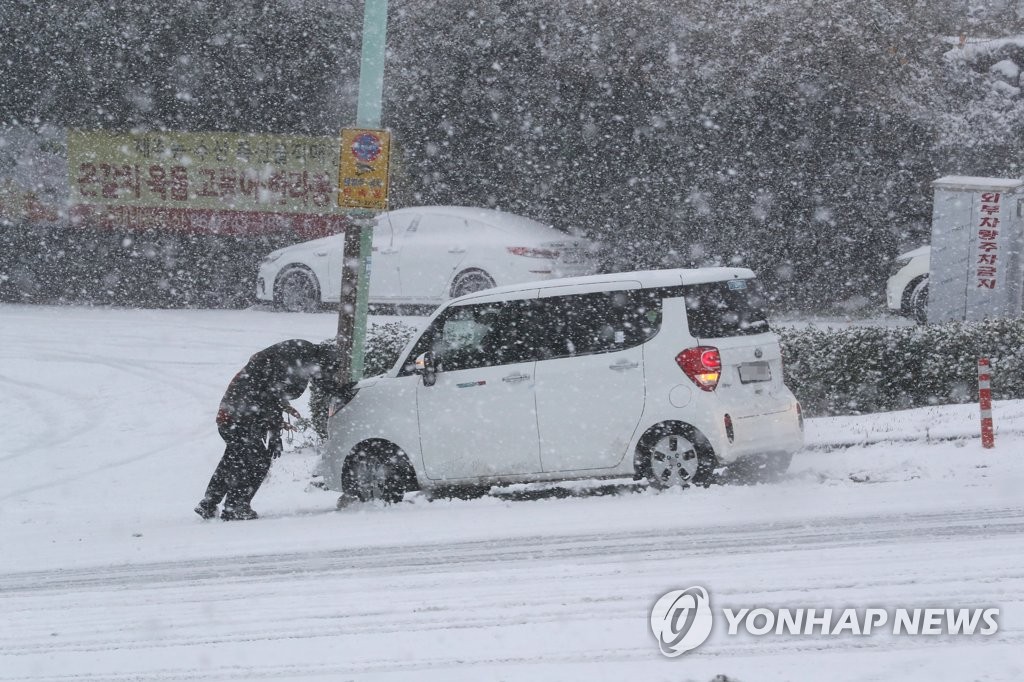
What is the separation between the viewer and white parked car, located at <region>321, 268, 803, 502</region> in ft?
28.4

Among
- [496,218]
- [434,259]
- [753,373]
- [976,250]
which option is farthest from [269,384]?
[976,250]

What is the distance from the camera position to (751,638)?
5.45m

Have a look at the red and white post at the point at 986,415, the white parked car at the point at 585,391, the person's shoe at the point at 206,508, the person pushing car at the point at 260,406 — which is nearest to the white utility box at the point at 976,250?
the red and white post at the point at 986,415

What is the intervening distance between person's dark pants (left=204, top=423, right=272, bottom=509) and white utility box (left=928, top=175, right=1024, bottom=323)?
29.1 ft

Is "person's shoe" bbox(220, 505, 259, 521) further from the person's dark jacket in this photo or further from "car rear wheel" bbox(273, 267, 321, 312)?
"car rear wheel" bbox(273, 267, 321, 312)

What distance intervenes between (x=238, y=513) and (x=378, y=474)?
1.14 metres

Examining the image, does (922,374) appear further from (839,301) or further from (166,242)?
(166,242)

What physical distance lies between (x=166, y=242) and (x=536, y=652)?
697 inches

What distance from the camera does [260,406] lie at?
367 inches

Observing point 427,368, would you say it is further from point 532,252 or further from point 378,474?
point 532,252

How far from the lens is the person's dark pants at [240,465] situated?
9.34 m

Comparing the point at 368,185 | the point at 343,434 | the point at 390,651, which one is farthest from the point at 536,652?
the point at 368,185

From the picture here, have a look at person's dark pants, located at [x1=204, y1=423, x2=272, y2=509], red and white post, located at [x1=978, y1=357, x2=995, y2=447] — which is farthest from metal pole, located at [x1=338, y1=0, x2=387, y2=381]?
red and white post, located at [x1=978, y1=357, x2=995, y2=447]

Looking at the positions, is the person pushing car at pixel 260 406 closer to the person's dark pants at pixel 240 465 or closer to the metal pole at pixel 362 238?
the person's dark pants at pixel 240 465
